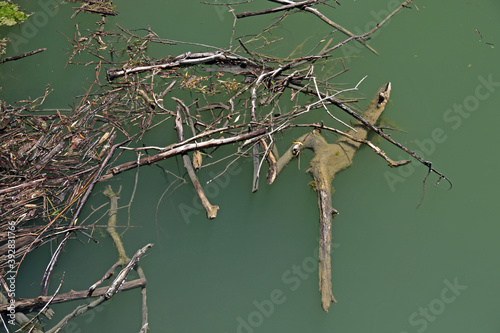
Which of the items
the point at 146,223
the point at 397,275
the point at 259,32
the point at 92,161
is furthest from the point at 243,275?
the point at 259,32

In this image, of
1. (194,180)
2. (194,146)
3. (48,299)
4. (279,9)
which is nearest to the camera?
(194,146)

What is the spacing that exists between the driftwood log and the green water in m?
0.13

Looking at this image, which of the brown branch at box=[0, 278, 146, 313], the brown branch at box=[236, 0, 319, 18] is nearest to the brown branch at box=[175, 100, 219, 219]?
the brown branch at box=[0, 278, 146, 313]

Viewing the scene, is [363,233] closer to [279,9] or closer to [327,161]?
[327,161]

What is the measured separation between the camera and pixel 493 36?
14.3 ft

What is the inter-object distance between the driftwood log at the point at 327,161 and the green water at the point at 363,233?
13 centimetres

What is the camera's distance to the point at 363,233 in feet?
12.9

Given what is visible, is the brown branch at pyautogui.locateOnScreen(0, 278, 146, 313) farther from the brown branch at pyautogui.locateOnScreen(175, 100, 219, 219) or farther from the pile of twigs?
the brown branch at pyautogui.locateOnScreen(175, 100, 219, 219)

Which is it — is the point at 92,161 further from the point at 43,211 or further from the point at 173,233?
the point at 173,233

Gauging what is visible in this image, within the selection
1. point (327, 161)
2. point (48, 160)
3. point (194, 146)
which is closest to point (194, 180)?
point (194, 146)

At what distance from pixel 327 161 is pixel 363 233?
2.45ft

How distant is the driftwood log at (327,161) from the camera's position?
11.9 feet

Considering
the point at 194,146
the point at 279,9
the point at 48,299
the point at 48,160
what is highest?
the point at 279,9

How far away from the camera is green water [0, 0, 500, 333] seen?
12.5 feet
